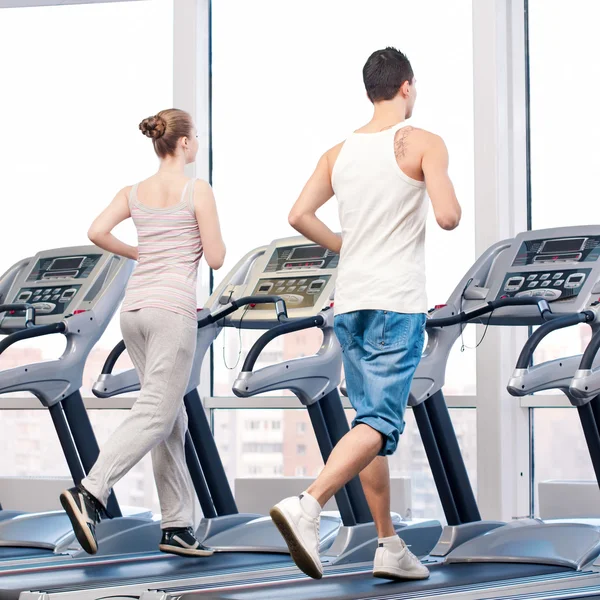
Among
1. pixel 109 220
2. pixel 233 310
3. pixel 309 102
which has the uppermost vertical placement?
pixel 309 102

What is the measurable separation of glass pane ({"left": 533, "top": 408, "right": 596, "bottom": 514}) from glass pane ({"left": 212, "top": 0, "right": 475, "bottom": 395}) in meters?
0.40

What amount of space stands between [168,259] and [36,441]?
9.47ft

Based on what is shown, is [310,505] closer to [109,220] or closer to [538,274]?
[538,274]

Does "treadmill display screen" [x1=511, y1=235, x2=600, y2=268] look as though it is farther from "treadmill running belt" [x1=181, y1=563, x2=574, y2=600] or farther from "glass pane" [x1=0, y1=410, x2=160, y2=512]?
"glass pane" [x1=0, y1=410, x2=160, y2=512]

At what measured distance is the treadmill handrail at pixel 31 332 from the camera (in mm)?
4430


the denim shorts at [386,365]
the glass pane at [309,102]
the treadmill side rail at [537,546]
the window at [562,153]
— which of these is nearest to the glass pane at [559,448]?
the window at [562,153]

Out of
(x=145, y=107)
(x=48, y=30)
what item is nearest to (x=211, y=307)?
(x=145, y=107)

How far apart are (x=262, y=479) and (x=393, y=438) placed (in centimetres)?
251

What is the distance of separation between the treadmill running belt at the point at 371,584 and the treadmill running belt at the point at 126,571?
51 cm

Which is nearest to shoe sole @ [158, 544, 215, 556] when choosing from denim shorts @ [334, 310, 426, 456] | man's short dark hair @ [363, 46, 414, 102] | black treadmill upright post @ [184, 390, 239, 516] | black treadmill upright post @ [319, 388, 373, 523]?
black treadmill upright post @ [184, 390, 239, 516]

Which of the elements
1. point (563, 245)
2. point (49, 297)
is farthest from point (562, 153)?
point (49, 297)

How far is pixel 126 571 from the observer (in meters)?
3.85

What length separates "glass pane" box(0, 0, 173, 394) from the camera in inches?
245

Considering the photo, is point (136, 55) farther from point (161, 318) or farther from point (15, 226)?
point (161, 318)
